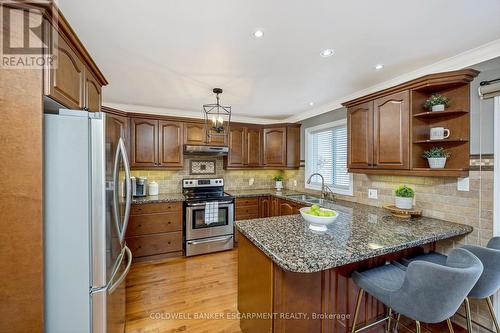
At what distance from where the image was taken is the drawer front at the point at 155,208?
306cm

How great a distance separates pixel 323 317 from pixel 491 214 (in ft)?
5.32

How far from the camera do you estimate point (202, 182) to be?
12.9 feet

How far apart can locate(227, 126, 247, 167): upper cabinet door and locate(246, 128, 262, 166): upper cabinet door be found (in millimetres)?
87

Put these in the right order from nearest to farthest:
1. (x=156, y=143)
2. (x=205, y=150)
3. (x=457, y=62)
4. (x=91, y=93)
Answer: (x=91, y=93) < (x=457, y=62) < (x=156, y=143) < (x=205, y=150)

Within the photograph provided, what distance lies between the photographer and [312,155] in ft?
13.0

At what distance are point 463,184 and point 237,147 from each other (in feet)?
10.3

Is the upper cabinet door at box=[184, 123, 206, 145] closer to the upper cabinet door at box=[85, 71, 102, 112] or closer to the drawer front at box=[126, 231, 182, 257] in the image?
the drawer front at box=[126, 231, 182, 257]

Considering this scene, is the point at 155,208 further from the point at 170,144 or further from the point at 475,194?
the point at 475,194

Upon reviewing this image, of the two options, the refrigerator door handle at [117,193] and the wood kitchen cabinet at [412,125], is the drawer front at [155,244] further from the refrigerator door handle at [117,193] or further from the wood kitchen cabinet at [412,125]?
the wood kitchen cabinet at [412,125]

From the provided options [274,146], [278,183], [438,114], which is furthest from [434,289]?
[278,183]

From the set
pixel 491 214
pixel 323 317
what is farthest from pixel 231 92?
pixel 491 214

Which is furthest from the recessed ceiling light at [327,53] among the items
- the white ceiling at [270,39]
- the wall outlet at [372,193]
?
the wall outlet at [372,193]

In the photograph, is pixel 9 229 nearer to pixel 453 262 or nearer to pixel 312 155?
pixel 453 262

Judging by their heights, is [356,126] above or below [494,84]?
below
